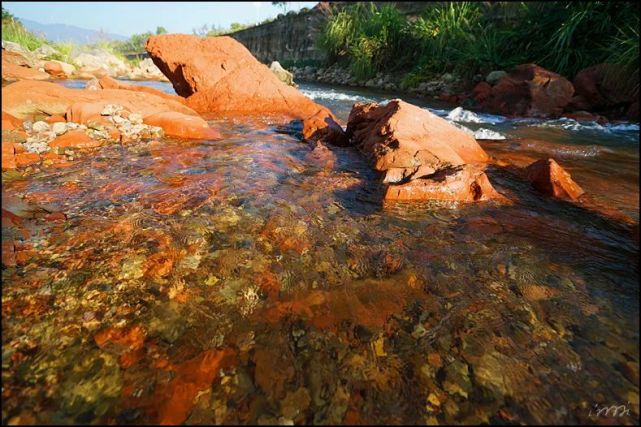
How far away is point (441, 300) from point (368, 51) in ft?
41.0

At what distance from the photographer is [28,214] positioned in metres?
1.88

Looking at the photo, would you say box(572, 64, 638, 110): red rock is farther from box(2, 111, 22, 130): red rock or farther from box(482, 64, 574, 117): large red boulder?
box(2, 111, 22, 130): red rock

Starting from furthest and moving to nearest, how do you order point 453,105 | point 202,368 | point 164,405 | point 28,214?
1. point 453,105
2. point 28,214
3. point 202,368
4. point 164,405

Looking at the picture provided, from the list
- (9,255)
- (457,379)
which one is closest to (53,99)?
(9,255)

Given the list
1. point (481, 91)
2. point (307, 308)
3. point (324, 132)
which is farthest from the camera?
point (481, 91)

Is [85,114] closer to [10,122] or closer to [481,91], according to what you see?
[10,122]

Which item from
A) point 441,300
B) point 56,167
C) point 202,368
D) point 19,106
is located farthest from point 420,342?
point 19,106

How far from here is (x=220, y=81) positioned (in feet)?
18.9

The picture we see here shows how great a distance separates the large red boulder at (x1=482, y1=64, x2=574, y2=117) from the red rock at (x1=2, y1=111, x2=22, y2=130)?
25.3 feet

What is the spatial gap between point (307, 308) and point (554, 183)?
2323 mm

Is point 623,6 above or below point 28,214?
above

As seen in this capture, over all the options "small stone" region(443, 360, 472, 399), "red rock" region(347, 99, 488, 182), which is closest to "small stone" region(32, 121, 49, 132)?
"red rock" region(347, 99, 488, 182)

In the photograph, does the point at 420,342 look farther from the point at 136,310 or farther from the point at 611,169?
the point at 611,169

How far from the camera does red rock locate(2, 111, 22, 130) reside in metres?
3.21
